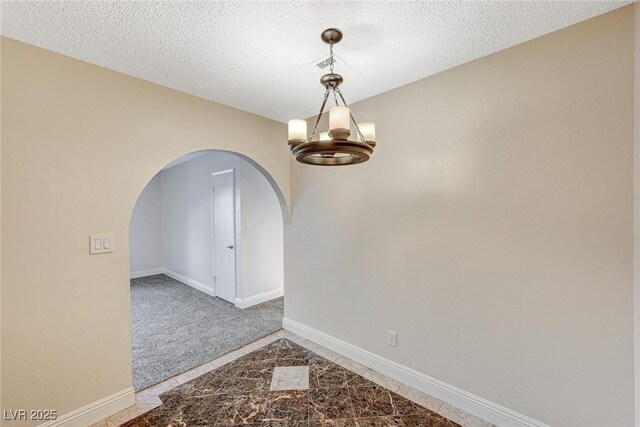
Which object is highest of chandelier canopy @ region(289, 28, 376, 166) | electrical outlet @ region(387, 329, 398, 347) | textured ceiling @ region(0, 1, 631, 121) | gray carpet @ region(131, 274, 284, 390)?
textured ceiling @ region(0, 1, 631, 121)

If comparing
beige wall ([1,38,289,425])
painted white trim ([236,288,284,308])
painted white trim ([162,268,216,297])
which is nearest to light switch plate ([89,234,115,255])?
beige wall ([1,38,289,425])

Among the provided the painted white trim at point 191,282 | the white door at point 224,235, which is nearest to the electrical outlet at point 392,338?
the white door at point 224,235

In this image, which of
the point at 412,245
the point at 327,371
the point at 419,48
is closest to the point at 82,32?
the point at 419,48

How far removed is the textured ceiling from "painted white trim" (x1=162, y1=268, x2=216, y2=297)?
3.57 meters

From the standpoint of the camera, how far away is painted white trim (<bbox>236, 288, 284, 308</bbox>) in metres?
4.07

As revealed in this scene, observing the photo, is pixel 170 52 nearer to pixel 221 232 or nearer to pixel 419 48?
pixel 419 48

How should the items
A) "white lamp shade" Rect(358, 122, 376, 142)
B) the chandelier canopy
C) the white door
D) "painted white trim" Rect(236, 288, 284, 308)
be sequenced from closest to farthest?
the chandelier canopy, "white lamp shade" Rect(358, 122, 376, 142), "painted white trim" Rect(236, 288, 284, 308), the white door

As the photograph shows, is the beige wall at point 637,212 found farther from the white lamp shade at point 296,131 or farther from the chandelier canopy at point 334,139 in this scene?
the white lamp shade at point 296,131

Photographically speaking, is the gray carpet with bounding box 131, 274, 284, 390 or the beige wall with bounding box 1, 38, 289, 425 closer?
the beige wall with bounding box 1, 38, 289, 425

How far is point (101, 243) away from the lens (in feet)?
6.38

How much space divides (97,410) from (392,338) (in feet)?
7.39

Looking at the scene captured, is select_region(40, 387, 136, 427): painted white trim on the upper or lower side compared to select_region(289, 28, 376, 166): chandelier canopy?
lower

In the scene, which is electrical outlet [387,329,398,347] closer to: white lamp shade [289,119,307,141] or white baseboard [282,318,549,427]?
white baseboard [282,318,549,427]

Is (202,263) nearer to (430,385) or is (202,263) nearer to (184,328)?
(184,328)
